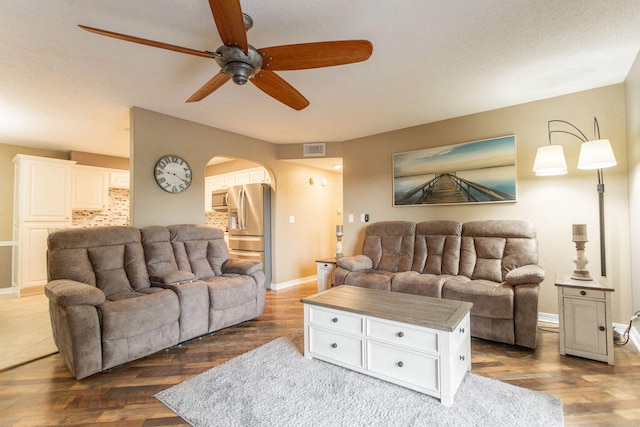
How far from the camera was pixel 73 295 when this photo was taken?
6.66 ft

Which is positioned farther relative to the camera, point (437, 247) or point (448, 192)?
point (448, 192)

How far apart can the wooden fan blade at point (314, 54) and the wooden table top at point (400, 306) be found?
168cm

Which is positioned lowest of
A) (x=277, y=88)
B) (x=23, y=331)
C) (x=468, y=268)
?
(x=23, y=331)

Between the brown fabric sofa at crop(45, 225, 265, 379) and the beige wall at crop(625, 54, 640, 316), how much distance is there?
3.66 meters

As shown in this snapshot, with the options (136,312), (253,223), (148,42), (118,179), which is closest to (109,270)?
(136,312)

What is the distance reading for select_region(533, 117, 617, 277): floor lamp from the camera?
8.10 ft

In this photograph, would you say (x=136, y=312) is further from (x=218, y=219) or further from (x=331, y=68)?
(x=218, y=219)

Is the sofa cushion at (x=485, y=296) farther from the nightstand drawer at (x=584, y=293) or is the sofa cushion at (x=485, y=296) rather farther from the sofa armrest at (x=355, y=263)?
the sofa armrest at (x=355, y=263)

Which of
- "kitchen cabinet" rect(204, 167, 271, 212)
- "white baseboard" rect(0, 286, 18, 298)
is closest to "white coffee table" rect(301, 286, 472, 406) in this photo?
"kitchen cabinet" rect(204, 167, 271, 212)

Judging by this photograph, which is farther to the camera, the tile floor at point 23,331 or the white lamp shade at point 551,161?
the white lamp shade at point 551,161

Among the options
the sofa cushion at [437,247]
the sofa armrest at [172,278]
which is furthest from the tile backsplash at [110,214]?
the sofa cushion at [437,247]

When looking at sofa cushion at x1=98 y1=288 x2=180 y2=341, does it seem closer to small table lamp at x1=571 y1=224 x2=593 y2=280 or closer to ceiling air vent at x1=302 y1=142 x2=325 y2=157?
ceiling air vent at x1=302 y1=142 x2=325 y2=157

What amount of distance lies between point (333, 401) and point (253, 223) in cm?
343

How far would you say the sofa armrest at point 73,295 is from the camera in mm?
2023
